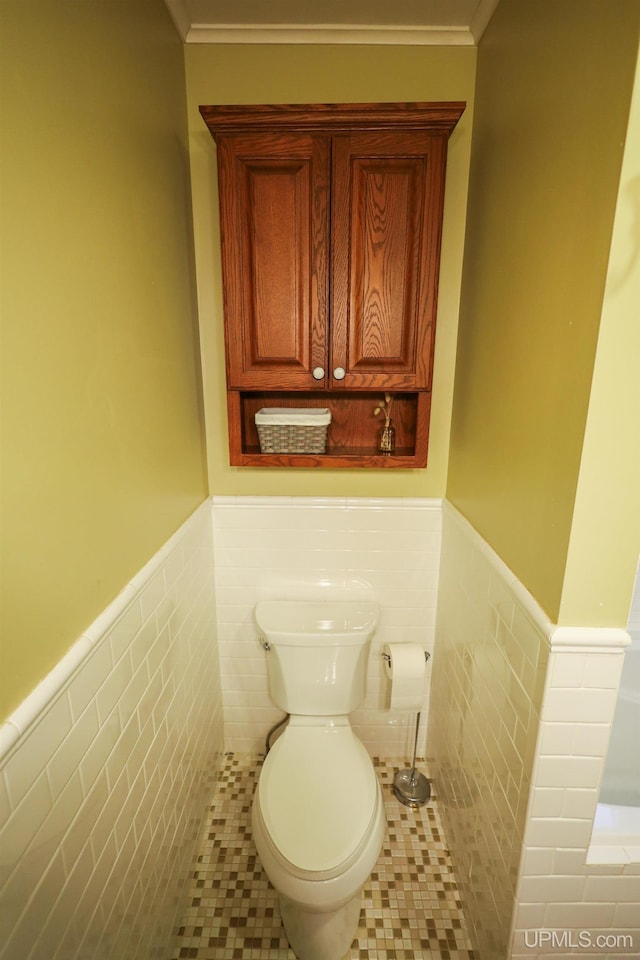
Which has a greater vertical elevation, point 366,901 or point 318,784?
point 318,784

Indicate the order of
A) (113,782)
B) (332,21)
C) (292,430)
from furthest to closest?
(292,430) < (332,21) < (113,782)

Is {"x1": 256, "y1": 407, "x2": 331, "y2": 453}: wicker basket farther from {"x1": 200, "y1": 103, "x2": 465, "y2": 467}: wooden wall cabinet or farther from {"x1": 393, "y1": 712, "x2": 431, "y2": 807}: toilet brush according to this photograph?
{"x1": 393, "y1": 712, "x2": 431, "y2": 807}: toilet brush

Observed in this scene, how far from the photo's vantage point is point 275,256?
130 cm

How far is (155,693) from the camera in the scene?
1077 mm

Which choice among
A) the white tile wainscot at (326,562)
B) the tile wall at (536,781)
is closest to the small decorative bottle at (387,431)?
the white tile wainscot at (326,562)

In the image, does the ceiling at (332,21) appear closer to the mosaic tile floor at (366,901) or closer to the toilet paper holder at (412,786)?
the toilet paper holder at (412,786)

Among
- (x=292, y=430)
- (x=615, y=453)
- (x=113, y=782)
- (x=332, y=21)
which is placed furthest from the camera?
(x=292, y=430)

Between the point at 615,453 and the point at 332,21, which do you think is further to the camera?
the point at 332,21

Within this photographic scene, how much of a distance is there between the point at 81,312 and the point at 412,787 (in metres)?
1.85

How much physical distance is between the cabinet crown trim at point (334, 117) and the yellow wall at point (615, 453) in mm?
670

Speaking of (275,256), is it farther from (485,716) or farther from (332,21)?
(485,716)

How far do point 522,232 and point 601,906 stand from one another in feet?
4.90

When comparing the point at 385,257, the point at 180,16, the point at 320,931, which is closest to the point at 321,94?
the point at 180,16

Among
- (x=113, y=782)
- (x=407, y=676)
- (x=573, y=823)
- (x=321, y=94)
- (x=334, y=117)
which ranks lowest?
(x=407, y=676)
